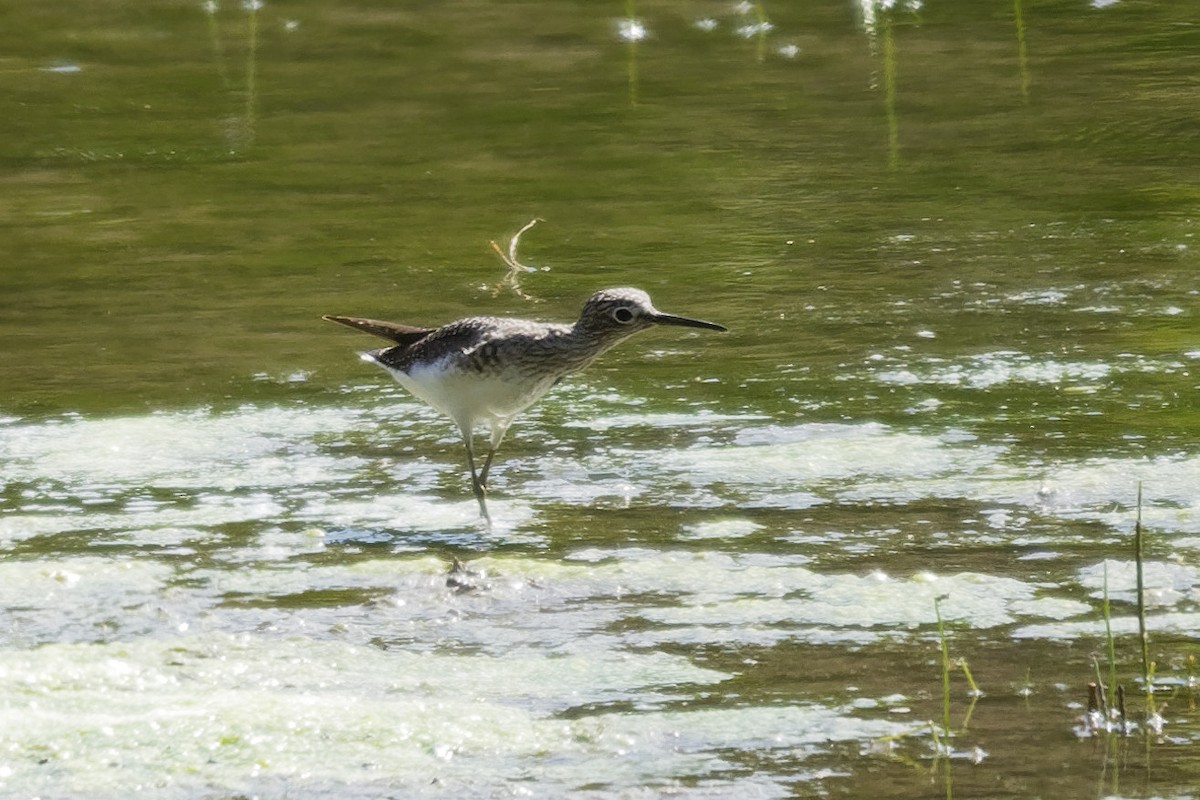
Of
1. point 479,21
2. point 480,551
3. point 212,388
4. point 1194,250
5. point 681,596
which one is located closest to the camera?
point 681,596

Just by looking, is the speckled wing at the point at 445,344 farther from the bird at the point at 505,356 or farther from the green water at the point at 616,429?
the green water at the point at 616,429

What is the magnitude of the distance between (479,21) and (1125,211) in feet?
22.6

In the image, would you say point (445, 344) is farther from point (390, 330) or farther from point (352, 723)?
point (352, 723)

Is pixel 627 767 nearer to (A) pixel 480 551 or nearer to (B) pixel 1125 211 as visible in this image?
(A) pixel 480 551

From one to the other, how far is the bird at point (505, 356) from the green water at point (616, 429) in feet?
1.09

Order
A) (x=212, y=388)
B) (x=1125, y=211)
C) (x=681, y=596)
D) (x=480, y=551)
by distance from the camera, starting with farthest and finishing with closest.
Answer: (x=1125, y=211) → (x=212, y=388) → (x=480, y=551) → (x=681, y=596)

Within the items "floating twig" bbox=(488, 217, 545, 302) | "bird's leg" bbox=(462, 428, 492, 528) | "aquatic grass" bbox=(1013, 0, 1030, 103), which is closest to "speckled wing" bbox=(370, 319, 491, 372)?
"bird's leg" bbox=(462, 428, 492, 528)

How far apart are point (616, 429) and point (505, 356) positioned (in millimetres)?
971

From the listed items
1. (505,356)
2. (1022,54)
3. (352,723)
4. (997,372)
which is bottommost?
(352,723)

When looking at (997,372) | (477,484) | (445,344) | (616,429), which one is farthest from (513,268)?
(477,484)

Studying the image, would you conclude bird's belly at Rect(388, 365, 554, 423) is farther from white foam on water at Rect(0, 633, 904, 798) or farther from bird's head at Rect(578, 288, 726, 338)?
white foam on water at Rect(0, 633, 904, 798)

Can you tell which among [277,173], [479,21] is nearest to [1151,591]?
[277,173]

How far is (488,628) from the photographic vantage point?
19.3 ft

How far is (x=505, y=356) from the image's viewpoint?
22.7 feet
